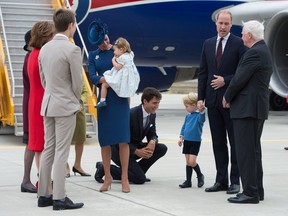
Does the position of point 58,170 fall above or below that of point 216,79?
below

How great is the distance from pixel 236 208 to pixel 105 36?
1.99 metres

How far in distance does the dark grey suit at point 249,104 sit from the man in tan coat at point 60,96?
52.1 inches

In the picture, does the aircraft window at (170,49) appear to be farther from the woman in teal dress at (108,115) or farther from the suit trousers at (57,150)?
the suit trousers at (57,150)

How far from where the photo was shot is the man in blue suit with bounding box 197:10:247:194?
22.8 ft

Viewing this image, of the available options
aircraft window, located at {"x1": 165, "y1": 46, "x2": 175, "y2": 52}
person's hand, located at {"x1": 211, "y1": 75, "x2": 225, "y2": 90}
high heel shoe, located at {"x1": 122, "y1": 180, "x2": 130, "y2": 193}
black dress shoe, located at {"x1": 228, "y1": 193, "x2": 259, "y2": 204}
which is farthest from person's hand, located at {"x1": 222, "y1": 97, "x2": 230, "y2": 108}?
aircraft window, located at {"x1": 165, "y1": 46, "x2": 175, "y2": 52}

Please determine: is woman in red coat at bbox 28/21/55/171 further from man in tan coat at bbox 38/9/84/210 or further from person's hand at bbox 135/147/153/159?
person's hand at bbox 135/147/153/159

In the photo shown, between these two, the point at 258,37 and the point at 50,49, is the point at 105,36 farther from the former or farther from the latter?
the point at 258,37

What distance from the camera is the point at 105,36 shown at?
697 cm

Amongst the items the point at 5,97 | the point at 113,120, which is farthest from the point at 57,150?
the point at 5,97

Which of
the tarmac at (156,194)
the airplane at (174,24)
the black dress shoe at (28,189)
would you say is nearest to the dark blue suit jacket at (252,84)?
the tarmac at (156,194)

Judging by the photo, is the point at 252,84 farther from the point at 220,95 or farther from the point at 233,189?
the point at 233,189

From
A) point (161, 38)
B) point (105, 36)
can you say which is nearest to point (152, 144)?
point (105, 36)

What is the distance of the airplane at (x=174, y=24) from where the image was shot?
14789mm

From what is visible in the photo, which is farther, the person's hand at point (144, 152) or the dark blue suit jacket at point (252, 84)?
the person's hand at point (144, 152)
